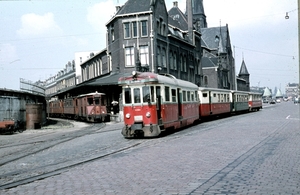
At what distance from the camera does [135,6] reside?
4359 centimetres

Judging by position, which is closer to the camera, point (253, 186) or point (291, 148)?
point (253, 186)

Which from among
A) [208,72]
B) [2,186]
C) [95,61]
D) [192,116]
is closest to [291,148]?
[2,186]

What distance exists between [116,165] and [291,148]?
5.81m

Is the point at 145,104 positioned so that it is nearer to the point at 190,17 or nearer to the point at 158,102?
the point at 158,102

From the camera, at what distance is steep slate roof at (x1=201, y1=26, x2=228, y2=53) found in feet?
295

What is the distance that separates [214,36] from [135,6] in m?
51.1

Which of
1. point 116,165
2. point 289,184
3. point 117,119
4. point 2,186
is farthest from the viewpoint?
point 117,119

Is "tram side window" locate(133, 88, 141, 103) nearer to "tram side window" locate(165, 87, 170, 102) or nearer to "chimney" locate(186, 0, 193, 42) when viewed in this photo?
"tram side window" locate(165, 87, 170, 102)

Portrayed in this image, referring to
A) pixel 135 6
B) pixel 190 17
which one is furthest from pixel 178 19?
pixel 135 6

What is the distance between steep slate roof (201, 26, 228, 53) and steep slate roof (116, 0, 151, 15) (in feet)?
156

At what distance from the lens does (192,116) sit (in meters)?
24.6

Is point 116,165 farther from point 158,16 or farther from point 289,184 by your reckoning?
point 158,16

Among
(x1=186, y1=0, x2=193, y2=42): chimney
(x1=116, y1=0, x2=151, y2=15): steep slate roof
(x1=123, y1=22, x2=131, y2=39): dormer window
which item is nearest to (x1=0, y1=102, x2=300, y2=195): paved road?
(x1=123, y1=22, x2=131, y2=39): dormer window

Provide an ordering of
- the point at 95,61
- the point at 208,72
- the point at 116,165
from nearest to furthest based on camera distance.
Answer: the point at 116,165 → the point at 95,61 → the point at 208,72
